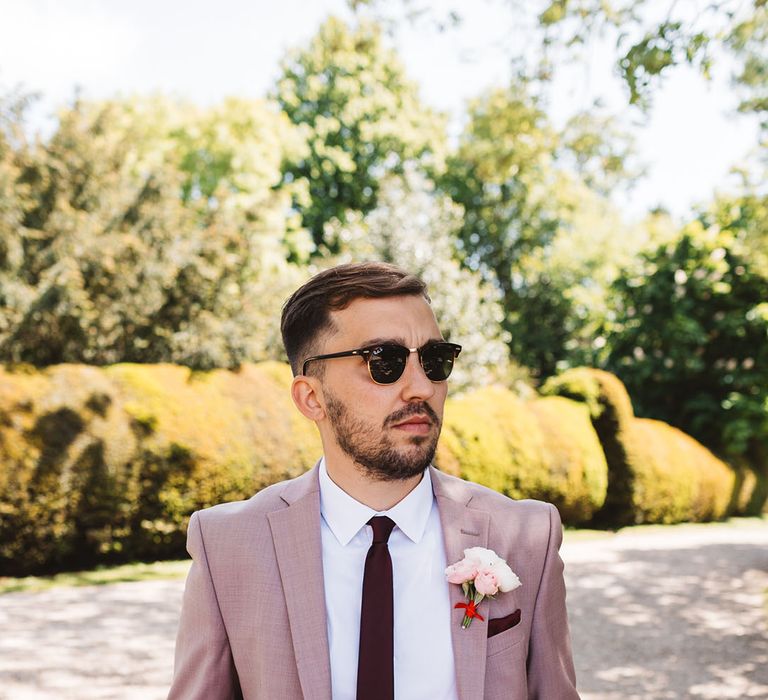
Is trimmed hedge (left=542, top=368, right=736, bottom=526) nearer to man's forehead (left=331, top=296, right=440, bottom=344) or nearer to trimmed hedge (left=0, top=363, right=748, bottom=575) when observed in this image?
trimmed hedge (left=0, top=363, right=748, bottom=575)

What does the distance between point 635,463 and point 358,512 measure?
586 inches

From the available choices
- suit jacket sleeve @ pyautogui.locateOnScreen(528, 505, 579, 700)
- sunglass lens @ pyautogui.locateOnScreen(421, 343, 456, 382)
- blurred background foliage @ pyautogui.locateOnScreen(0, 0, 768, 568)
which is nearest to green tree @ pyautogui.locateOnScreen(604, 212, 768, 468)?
blurred background foliage @ pyautogui.locateOnScreen(0, 0, 768, 568)

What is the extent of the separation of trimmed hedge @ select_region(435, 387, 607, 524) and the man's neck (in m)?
10.8

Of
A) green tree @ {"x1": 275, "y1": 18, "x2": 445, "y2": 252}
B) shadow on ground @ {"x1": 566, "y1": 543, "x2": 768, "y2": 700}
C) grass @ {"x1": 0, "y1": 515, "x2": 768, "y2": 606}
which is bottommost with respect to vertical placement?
shadow on ground @ {"x1": 566, "y1": 543, "x2": 768, "y2": 700}

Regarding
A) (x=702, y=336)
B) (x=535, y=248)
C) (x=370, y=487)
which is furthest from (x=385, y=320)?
(x=535, y=248)

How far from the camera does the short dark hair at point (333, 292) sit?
2.18 metres

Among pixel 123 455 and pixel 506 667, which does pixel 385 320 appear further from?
pixel 123 455

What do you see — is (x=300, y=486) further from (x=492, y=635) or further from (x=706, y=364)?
(x=706, y=364)

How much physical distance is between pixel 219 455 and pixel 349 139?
2214 cm

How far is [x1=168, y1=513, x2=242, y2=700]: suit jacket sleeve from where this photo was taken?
198 centimetres

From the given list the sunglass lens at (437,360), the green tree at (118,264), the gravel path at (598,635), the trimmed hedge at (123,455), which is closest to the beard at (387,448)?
the sunglass lens at (437,360)

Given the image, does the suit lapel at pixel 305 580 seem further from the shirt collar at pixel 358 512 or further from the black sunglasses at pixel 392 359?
the black sunglasses at pixel 392 359

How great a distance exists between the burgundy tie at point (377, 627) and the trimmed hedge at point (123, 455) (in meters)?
8.33

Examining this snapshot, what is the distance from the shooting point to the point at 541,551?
7.09 ft
